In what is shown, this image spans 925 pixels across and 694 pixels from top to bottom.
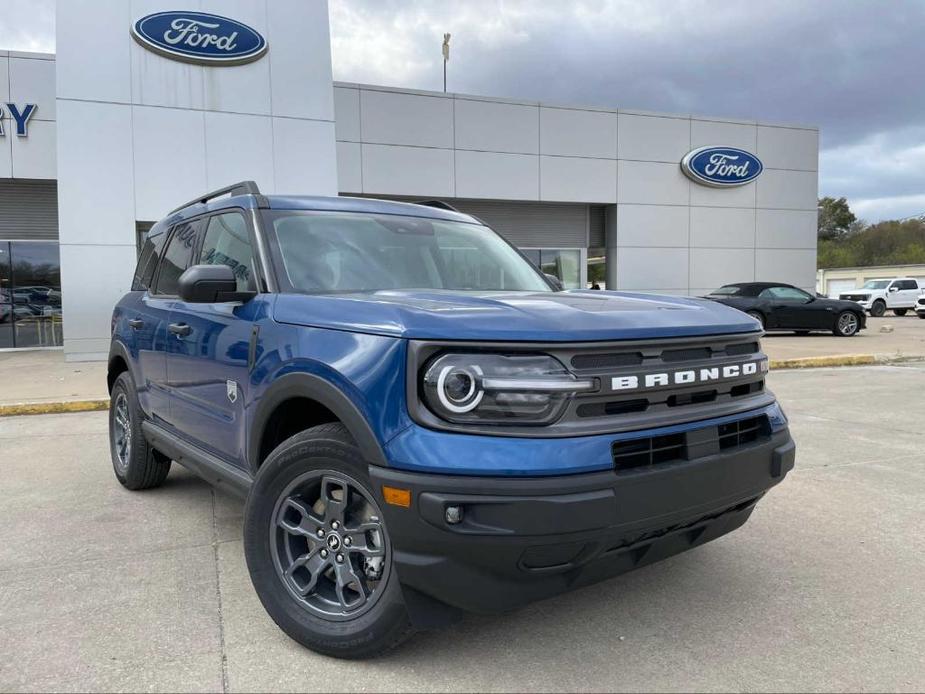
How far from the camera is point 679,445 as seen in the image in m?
2.43

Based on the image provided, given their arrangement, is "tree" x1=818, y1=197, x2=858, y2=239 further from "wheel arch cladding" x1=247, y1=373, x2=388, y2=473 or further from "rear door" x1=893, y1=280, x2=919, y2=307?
"wheel arch cladding" x1=247, y1=373, x2=388, y2=473

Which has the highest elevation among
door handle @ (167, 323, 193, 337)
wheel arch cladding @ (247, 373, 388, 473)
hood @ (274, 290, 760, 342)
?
hood @ (274, 290, 760, 342)

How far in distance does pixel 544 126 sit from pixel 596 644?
691 inches

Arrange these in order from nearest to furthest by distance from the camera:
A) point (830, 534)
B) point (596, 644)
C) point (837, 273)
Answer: point (596, 644)
point (830, 534)
point (837, 273)

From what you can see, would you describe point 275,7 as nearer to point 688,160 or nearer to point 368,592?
point 688,160

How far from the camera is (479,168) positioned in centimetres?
1814

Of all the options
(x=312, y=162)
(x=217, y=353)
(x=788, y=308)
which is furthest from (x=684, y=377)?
(x=788, y=308)

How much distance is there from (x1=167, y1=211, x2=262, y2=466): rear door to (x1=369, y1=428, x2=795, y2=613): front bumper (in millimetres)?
1153

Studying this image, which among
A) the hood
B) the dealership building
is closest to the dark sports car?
the dealership building

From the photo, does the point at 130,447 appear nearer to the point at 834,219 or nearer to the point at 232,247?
the point at 232,247

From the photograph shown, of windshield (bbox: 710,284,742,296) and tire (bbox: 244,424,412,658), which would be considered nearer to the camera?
tire (bbox: 244,424,412,658)

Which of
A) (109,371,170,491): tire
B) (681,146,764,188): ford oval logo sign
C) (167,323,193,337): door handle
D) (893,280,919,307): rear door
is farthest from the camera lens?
(893,280,919,307): rear door

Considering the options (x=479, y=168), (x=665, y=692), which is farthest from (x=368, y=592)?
(x=479, y=168)

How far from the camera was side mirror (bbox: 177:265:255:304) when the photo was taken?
2996 mm
